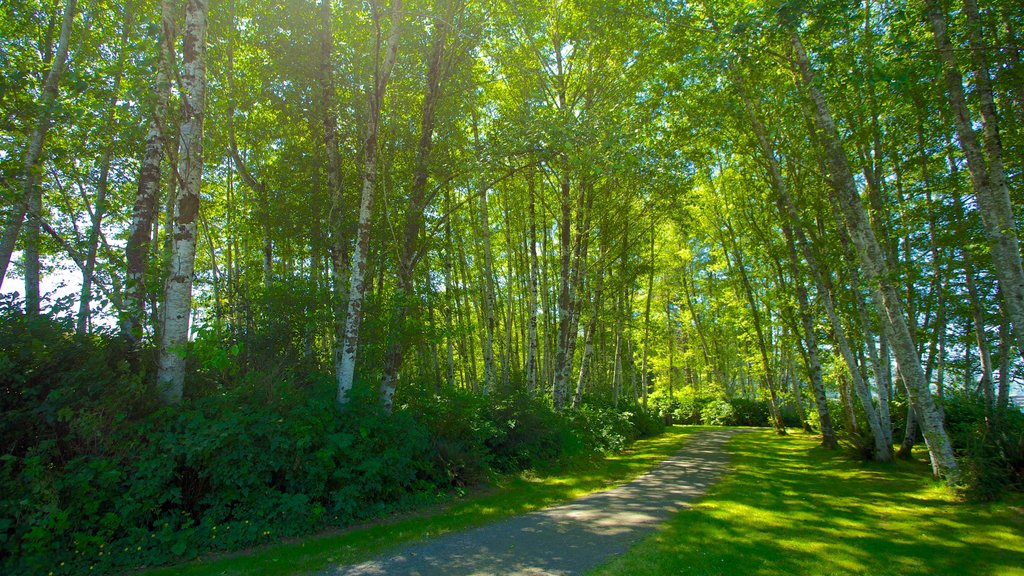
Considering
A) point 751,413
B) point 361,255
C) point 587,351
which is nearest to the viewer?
point 361,255

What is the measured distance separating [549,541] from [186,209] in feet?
22.9

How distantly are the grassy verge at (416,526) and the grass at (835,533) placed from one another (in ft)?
8.45

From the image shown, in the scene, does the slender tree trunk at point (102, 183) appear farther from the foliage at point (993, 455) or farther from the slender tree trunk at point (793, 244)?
the slender tree trunk at point (793, 244)

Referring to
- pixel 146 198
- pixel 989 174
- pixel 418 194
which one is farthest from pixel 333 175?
pixel 989 174

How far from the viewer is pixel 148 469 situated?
19.0 feet

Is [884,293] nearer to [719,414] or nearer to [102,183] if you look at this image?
[102,183]

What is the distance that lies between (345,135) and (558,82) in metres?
7.80

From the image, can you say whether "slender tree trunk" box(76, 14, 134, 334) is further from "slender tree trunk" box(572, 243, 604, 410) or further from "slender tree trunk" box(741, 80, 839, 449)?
"slender tree trunk" box(741, 80, 839, 449)

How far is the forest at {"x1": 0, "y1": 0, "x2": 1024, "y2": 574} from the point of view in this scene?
623cm

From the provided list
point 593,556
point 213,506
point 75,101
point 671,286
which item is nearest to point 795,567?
point 593,556

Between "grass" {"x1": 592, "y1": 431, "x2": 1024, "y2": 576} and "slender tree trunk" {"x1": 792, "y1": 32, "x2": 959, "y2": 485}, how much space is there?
76 cm

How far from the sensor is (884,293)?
31.1 feet

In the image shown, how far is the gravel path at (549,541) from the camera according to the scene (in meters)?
5.30

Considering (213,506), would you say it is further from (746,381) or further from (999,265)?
(746,381)
